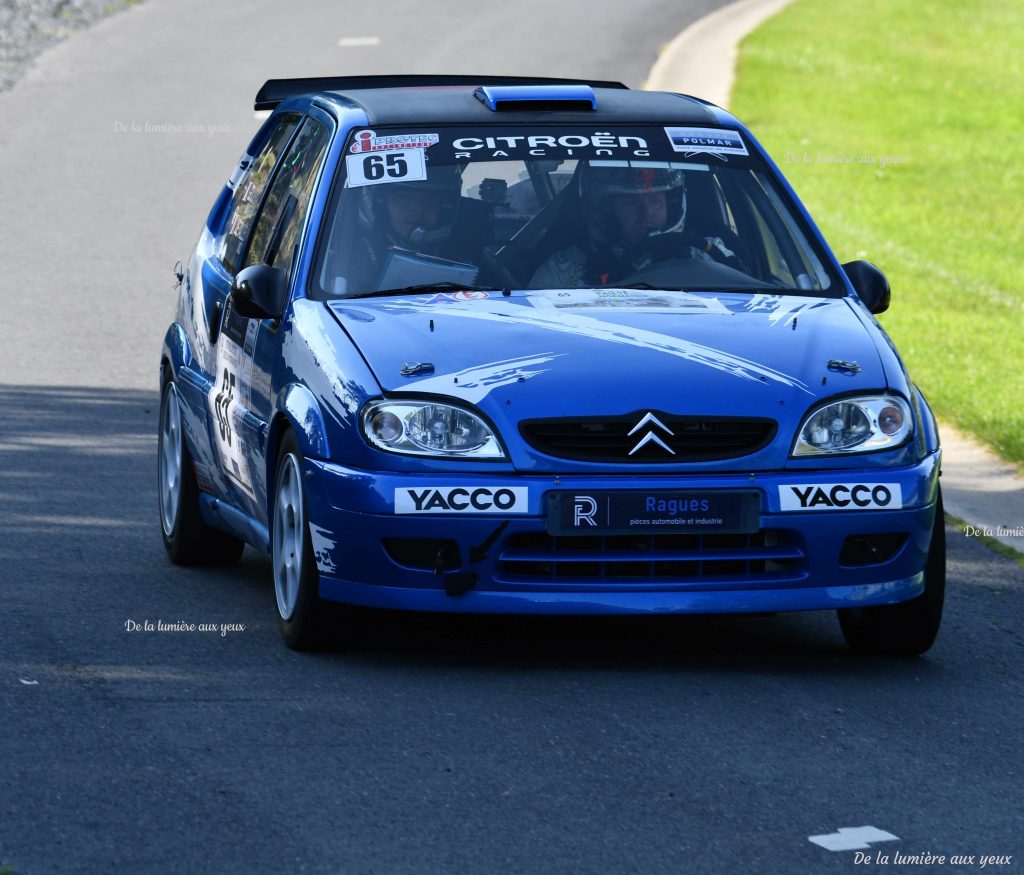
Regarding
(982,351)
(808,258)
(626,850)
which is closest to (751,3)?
(982,351)

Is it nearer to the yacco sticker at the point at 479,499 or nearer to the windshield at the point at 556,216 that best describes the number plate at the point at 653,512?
the yacco sticker at the point at 479,499

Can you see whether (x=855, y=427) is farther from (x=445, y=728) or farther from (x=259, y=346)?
(x=259, y=346)

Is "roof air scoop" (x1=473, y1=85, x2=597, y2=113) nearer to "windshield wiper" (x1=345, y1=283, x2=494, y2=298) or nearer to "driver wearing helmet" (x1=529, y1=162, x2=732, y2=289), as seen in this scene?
"driver wearing helmet" (x1=529, y1=162, x2=732, y2=289)

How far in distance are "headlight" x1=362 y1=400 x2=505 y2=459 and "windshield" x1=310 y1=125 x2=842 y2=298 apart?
2.82 feet

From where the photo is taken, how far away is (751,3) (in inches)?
1329

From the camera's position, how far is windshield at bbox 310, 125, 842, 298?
717 cm

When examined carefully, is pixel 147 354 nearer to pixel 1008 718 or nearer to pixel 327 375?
pixel 327 375

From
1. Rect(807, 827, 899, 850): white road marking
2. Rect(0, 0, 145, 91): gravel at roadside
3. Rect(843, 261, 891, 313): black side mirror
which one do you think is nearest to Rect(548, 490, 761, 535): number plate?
Rect(843, 261, 891, 313): black side mirror

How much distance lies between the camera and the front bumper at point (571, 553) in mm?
6184

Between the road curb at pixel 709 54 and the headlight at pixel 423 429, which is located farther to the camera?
the road curb at pixel 709 54

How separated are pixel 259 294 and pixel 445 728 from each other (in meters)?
1.86

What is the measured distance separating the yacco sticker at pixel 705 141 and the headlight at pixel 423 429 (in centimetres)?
180

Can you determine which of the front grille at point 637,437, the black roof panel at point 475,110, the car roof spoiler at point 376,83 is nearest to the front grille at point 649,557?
the front grille at point 637,437

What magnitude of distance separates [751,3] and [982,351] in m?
20.2
